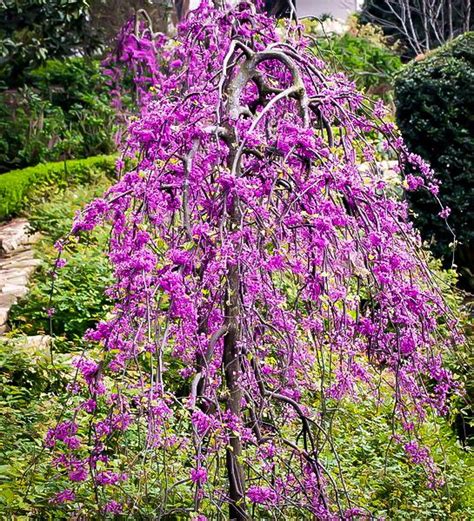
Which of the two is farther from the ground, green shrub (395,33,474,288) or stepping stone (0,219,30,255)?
green shrub (395,33,474,288)

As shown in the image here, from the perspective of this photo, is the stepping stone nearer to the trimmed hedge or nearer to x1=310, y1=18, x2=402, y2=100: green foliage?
the trimmed hedge

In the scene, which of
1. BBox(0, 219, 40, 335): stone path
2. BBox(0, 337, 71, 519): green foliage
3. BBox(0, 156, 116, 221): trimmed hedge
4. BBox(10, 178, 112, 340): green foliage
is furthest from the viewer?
BBox(0, 156, 116, 221): trimmed hedge

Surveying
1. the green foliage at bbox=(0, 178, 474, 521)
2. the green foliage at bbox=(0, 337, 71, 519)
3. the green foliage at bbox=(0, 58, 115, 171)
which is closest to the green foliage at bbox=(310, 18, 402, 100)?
the green foliage at bbox=(0, 58, 115, 171)

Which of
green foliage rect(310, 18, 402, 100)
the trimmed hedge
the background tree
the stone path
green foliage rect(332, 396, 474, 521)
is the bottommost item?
green foliage rect(332, 396, 474, 521)

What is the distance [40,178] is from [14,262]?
7.49 feet

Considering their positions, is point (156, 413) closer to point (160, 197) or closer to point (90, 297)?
point (160, 197)

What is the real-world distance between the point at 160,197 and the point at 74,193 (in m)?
6.12

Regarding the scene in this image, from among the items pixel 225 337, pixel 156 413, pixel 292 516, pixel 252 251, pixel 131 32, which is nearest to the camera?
pixel 156 413

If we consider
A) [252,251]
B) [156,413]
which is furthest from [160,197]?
[156,413]

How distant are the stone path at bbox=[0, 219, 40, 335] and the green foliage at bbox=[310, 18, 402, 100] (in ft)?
26.7

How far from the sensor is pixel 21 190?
28.6ft

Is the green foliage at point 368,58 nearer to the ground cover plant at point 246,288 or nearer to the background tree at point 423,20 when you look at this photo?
the background tree at point 423,20

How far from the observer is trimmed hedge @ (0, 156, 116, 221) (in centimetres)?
855

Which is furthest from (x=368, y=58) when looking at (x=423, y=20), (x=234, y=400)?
(x=234, y=400)
